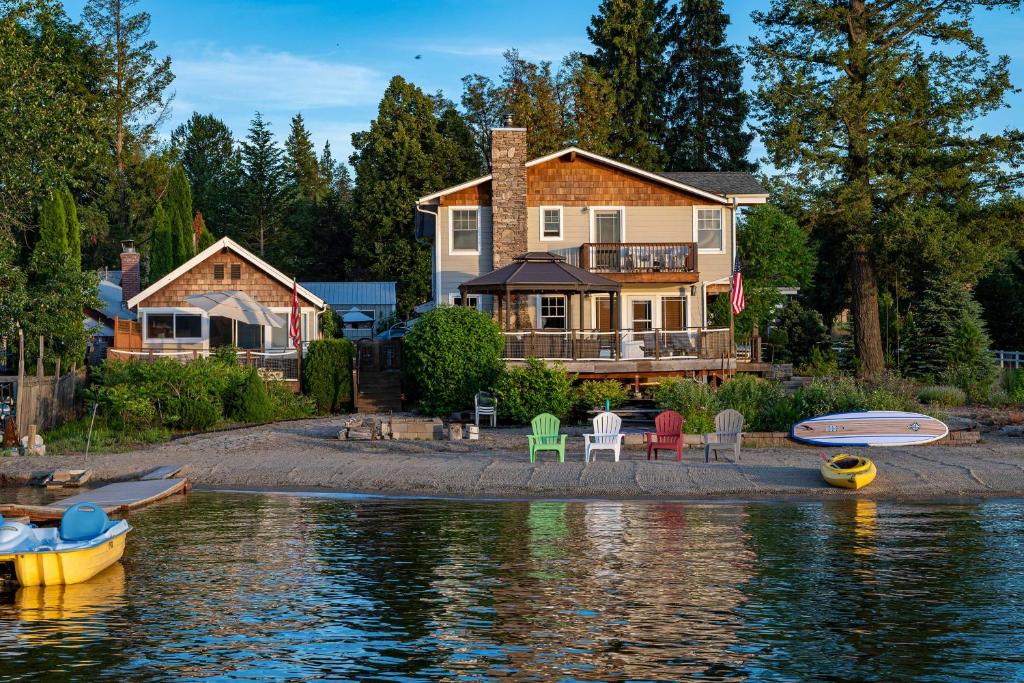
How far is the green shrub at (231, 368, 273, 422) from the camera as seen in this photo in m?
34.0

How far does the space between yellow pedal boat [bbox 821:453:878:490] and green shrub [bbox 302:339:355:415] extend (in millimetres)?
18936

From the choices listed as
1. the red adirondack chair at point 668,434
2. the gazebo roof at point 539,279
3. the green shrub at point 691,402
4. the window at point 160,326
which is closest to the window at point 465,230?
the gazebo roof at point 539,279

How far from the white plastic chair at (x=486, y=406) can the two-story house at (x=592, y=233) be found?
7.64 meters

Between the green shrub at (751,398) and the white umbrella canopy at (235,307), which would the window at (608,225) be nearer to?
the white umbrella canopy at (235,307)

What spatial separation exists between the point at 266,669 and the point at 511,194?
31.2 meters

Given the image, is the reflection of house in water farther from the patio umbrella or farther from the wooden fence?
the patio umbrella

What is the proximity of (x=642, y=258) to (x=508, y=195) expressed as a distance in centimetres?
503

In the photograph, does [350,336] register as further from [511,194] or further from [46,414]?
[46,414]

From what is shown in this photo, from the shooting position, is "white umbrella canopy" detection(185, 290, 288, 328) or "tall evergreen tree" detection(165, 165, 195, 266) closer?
"white umbrella canopy" detection(185, 290, 288, 328)

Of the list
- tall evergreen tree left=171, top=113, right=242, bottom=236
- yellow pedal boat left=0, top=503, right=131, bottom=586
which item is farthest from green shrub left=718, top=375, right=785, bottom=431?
tall evergreen tree left=171, top=113, right=242, bottom=236

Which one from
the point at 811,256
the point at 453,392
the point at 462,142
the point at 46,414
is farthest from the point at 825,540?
the point at 462,142

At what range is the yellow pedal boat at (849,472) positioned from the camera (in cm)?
2195

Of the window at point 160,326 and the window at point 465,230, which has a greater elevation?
the window at point 465,230

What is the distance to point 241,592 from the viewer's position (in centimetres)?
1443
